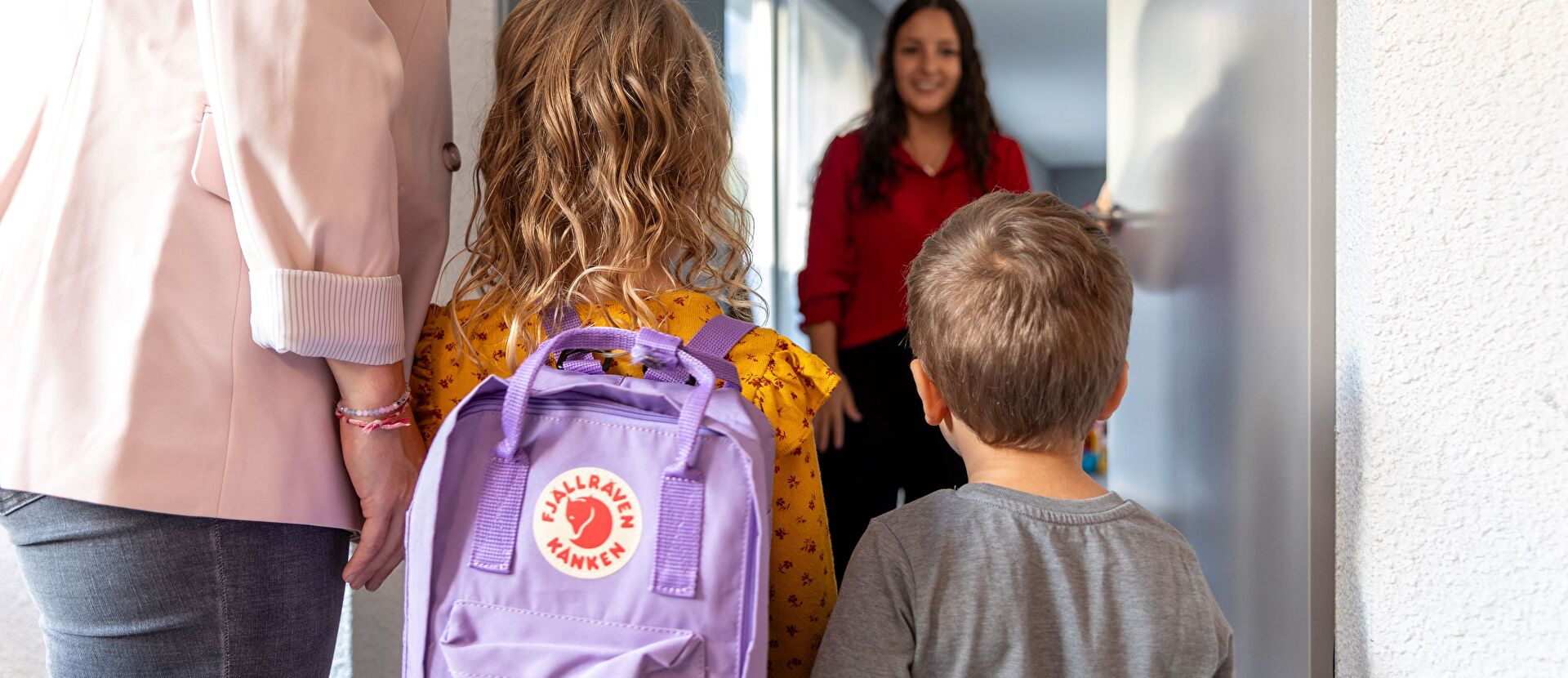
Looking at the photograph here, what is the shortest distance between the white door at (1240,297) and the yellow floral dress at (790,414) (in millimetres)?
455

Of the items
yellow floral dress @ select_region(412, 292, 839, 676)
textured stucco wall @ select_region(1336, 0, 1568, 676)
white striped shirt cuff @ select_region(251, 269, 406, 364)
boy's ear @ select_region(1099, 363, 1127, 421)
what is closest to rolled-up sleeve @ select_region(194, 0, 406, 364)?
white striped shirt cuff @ select_region(251, 269, 406, 364)

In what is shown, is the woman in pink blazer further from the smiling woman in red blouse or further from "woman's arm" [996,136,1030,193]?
"woman's arm" [996,136,1030,193]

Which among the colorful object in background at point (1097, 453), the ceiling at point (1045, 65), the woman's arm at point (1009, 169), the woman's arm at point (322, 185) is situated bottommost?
the colorful object in background at point (1097, 453)

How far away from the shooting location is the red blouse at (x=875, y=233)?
2039 millimetres

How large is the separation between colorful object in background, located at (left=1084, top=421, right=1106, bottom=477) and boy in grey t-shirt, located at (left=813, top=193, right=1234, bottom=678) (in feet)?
14.1

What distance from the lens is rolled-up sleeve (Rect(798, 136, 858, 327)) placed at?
6.74 feet

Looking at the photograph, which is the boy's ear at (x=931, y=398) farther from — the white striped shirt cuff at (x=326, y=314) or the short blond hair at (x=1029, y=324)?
the white striped shirt cuff at (x=326, y=314)

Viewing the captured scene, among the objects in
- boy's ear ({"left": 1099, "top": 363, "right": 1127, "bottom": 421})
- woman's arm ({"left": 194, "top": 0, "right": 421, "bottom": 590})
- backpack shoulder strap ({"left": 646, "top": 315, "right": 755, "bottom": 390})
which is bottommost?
boy's ear ({"left": 1099, "top": 363, "right": 1127, "bottom": 421})

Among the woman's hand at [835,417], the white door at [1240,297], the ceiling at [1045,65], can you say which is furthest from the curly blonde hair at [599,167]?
the ceiling at [1045,65]

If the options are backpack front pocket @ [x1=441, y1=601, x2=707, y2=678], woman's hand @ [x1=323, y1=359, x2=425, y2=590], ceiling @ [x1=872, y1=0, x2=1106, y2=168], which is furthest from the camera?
ceiling @ [x1=872, y1=0, x2=1106, y2=168]

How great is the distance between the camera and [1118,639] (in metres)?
0.88

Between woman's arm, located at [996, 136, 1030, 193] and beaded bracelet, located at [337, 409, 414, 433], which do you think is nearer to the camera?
beaded bracelet, located at [337, 409, 414, 433]

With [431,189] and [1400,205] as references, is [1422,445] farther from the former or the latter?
[431,189]

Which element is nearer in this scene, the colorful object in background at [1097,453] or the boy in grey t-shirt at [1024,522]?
the boy in grey t-shirt at [1024,522]
